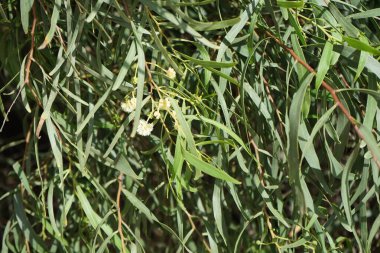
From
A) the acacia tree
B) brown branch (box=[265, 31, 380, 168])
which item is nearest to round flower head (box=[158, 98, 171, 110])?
the acacia tree

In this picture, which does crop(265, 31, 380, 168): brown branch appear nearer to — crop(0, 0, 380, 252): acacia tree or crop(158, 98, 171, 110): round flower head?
crop(0, 0, 380, 252): acacia tree

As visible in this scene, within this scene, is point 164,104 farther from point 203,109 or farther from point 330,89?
point 330,89

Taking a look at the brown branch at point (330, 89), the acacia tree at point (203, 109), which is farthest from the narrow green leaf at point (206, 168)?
the brown branch at point (330, 89)

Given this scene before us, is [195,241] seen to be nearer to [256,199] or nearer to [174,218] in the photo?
[174,218]

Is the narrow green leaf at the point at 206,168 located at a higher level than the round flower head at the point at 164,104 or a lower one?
lower

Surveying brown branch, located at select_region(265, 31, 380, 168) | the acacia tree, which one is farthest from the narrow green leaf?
brown branch, located at select_region(265, 31, 380, 168)

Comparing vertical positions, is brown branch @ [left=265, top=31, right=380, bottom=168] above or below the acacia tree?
above

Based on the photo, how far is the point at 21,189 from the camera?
1.00 metres

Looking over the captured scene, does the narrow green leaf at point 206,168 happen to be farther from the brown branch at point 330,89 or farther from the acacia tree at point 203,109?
the brown branch at point 330,89

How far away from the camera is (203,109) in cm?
77

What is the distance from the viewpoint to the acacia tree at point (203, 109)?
73 cm

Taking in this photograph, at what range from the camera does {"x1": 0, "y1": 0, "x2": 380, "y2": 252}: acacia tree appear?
0.73 meters

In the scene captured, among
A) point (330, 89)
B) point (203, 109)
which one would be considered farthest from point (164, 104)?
point (330, 89)

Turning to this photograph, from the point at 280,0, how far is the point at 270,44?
199mm
